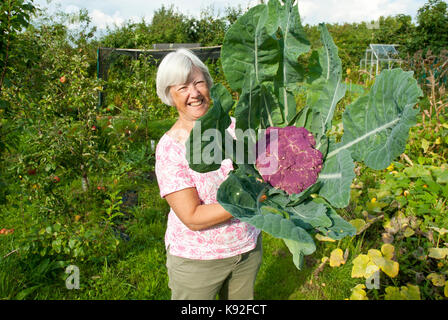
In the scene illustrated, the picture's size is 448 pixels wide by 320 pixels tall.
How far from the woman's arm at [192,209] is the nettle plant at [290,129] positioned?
1.41ft

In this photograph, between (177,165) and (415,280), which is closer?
(177,165)

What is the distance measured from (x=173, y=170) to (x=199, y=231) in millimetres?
323

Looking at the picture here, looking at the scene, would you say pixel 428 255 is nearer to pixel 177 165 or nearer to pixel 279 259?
pixel 279 259

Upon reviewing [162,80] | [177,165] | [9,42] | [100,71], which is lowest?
[177,165]

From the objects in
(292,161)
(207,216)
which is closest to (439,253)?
(207,216)

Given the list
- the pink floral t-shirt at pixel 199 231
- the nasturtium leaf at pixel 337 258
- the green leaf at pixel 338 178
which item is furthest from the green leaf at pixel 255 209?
the nasturtium leaf at pixel 337 258

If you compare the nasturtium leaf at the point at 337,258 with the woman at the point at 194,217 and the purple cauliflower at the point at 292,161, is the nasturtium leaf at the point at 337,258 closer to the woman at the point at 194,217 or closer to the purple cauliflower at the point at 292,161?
the woman at the point at 194,217

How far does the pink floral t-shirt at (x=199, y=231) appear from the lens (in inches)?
52.1

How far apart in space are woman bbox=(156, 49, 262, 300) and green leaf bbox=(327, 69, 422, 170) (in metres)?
0.57

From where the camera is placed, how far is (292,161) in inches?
31.7

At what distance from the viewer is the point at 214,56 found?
8664 millimetres
